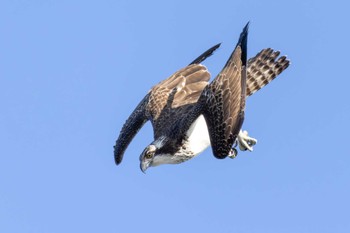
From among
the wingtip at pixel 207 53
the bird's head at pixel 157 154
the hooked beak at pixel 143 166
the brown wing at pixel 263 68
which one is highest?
the wingtip at pixel 207 53

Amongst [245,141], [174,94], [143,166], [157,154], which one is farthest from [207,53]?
[143,166]

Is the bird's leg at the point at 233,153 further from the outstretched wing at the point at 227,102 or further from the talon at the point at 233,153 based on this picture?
the outstretched wing at the point at 227,102

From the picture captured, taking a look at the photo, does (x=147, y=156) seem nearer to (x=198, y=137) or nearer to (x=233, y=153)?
(x=198, y=137)

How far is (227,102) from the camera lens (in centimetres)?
2992

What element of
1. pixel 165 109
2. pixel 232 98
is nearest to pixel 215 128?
pixel 232 98

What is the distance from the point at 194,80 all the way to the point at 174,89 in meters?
0.56

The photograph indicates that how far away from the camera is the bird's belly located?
1222 inches

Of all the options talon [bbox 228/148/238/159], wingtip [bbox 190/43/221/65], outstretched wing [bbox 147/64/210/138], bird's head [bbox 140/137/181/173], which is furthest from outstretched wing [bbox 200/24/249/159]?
wingtip [bbox 190/43/221/65]

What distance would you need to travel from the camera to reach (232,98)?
29984mm

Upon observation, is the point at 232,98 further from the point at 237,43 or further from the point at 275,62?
the point at 275,62

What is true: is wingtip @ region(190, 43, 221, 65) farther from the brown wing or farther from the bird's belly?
the bird's belly

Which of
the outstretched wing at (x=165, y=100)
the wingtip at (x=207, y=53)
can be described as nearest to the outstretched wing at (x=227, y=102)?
the outstretched wing at (x=165, y=100)

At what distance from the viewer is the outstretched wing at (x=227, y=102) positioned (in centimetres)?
2975

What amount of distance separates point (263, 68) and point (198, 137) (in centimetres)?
337
